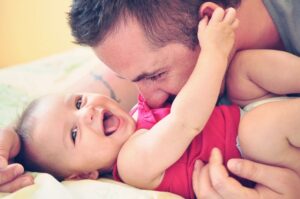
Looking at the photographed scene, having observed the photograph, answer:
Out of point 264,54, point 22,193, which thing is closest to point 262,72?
point 264,54

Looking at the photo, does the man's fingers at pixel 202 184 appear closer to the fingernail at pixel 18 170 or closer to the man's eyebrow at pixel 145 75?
the man's eyebrow at pixel 145 75

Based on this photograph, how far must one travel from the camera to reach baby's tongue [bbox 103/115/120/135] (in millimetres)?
1012

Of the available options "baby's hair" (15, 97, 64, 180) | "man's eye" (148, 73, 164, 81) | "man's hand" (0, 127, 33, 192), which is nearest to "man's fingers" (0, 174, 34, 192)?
"man's hand" (0, 127, 33, 192)

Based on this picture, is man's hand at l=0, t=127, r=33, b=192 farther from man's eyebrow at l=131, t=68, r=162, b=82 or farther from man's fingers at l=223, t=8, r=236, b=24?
man's fingers at l=223, t=8, r=236, b=24

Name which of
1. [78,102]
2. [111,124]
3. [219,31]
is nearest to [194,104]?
[219,31]

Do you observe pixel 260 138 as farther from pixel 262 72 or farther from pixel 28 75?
pixel 28 75

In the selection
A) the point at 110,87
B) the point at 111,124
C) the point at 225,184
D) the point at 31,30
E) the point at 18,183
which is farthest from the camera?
the point at 31,30

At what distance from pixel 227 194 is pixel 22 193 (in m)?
0.40

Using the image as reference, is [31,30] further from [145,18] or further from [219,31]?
[219,31]

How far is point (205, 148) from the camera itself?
0.91 meters

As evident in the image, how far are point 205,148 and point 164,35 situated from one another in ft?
0.83

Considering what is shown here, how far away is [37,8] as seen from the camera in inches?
88.0

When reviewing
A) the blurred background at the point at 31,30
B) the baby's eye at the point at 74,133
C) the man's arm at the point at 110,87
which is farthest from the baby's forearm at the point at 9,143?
the blurred background at the point at 31,30

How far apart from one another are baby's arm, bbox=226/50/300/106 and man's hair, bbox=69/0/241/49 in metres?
0.11
